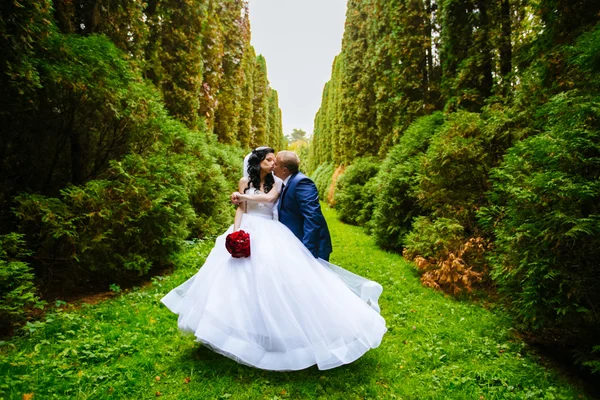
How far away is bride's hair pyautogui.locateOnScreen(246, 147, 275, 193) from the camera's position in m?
3.47

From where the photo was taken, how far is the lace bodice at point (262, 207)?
349 cm

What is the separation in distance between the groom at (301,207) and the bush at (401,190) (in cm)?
508

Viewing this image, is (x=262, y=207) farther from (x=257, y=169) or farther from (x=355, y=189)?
(x=355, y=189)

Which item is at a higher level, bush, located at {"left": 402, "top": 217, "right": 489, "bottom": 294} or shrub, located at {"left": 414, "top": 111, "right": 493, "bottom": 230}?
shrub, located at {"left": 414, "top": 111, "right": 493, "bottom": 230}

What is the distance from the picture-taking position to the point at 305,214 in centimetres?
328

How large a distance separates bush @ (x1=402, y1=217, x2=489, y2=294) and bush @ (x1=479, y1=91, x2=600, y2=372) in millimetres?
1722

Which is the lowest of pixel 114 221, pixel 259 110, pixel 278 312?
pixel 278 312

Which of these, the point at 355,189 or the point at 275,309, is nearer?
the point at 275,309

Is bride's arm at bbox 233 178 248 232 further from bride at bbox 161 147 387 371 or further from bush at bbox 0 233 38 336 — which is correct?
bush at bbox 0 233 38 336

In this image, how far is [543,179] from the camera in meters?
3.42

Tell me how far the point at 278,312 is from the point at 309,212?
3.42ft

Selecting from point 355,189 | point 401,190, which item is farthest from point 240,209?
point 355,189

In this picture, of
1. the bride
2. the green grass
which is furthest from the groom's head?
the green grass

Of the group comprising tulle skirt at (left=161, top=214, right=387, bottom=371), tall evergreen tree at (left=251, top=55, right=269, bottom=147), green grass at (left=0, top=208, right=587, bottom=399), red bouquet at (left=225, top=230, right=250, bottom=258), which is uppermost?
tall evergreen tree at (left=251, top=55, right=269, bottom=147)
